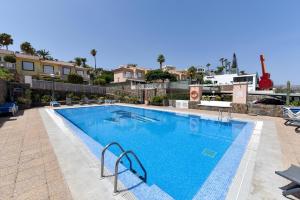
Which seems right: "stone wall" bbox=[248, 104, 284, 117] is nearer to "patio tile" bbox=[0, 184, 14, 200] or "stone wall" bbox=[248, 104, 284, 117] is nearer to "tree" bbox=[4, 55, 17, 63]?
"patio tile" bbox=[0, 184, 14, 200]

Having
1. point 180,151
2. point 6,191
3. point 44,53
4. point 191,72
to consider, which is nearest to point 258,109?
point 180,151

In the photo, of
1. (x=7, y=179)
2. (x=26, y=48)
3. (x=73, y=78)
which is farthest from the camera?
(x=26, y=48)

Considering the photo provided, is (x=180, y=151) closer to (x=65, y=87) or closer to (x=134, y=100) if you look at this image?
(x=134, y=100)

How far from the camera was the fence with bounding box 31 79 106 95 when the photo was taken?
74.2 feet

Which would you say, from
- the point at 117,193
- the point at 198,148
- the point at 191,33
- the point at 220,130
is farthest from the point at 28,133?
the point at 191,33

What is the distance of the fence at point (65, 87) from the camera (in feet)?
74.2

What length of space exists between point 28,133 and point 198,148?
8109 mm

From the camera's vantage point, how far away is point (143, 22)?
2144 centimetres

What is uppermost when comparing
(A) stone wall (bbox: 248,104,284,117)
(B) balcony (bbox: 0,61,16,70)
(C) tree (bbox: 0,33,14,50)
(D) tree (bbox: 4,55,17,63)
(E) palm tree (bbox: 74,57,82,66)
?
(C) tree (bbox: 0,33,14,50)

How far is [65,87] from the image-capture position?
2502 centimetres

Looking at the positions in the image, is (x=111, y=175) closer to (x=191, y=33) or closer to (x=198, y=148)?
(x=198, y=148)

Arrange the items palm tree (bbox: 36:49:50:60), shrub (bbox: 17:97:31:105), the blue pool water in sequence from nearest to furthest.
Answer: the blue pool water
shrub (bbox: 17:97:31:105)
palm tree (bbox: 36:49:50:60)

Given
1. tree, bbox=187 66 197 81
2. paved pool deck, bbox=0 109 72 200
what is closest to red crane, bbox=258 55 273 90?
tree, bbox=187 66 197 81

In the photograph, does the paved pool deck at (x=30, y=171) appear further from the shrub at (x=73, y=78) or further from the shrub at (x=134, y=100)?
the shrub at (x=73, y=78)
